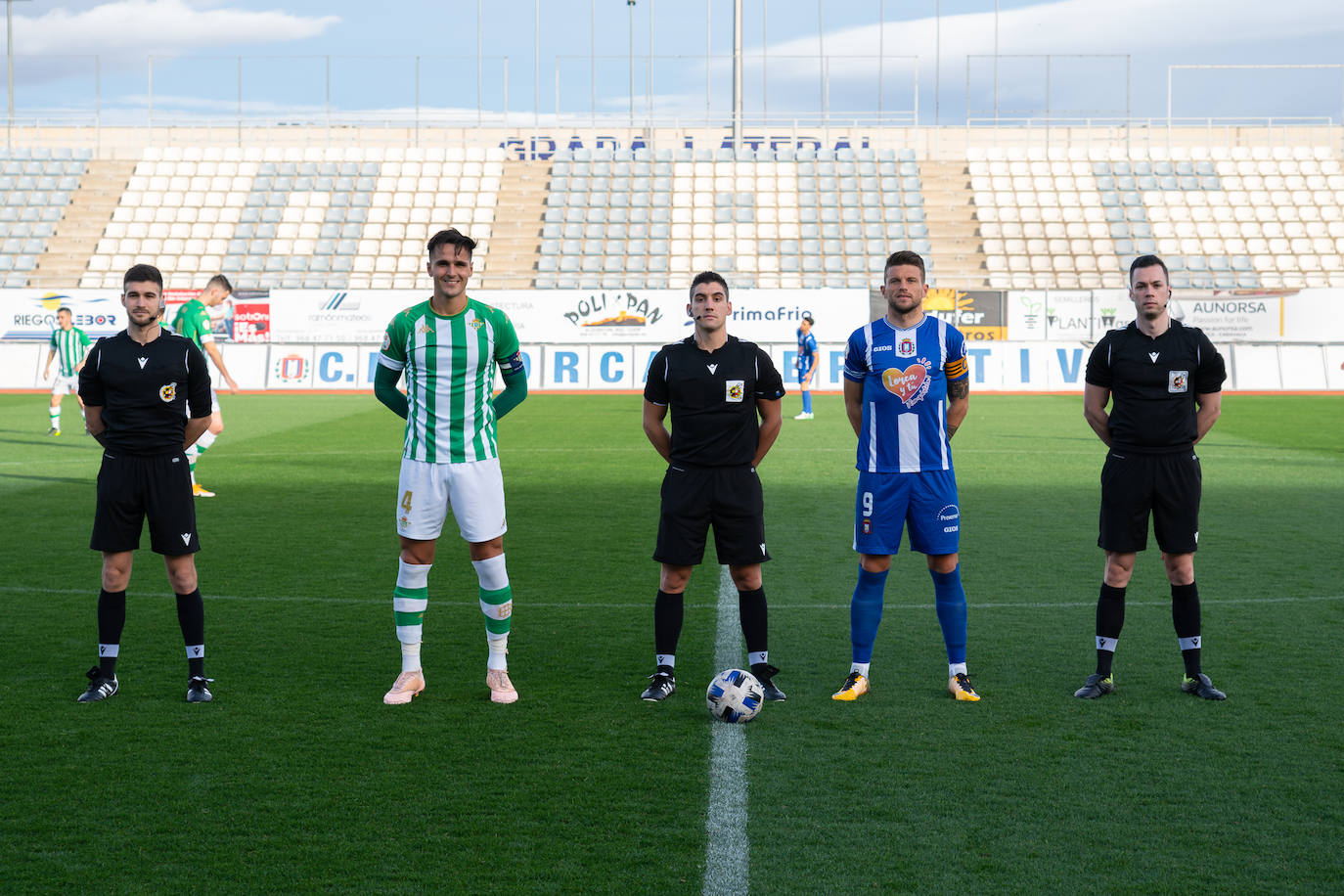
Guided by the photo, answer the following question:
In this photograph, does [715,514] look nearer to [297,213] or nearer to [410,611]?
[410,611]

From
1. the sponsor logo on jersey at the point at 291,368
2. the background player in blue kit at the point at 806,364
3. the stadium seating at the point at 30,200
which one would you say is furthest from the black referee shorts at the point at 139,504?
the stadium seating at the point at 30,200

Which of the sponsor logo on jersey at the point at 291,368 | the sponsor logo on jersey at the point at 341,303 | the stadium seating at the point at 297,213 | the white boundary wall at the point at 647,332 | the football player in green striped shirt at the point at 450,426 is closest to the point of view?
the football player in green striped shirt at the point at 450,426

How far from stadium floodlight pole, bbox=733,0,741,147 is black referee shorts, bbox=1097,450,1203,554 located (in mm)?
35939

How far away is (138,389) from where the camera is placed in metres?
5.54

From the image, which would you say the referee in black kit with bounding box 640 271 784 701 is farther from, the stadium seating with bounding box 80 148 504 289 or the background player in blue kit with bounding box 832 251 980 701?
the stadium seating with bounding box 80 148 504 289

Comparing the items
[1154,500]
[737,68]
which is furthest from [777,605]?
[737,68]

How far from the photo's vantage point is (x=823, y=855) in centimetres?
390

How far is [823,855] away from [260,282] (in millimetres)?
35066

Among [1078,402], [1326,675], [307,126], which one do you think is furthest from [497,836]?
[307,126]

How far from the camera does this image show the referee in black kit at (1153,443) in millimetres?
5566

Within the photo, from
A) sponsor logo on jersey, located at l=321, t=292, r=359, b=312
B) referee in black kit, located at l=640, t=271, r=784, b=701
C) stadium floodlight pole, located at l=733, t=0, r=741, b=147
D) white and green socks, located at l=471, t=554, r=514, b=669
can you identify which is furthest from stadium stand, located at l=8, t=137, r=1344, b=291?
white and green socks, located at l=471, t=554, r=514, b=669

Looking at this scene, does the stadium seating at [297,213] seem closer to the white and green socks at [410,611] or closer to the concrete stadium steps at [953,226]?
the concrete stadium steps at [953,226]

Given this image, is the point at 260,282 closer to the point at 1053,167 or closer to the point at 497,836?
the point at 1053,167

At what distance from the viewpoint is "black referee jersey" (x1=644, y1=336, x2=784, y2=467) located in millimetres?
5594
